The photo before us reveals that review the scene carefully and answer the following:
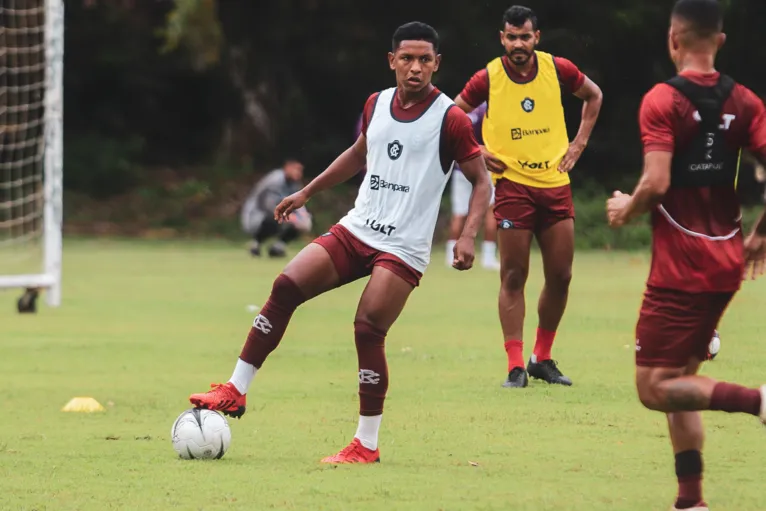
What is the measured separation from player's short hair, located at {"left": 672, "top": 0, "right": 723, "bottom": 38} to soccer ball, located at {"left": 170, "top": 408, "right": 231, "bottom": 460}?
298cm

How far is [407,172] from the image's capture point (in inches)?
292

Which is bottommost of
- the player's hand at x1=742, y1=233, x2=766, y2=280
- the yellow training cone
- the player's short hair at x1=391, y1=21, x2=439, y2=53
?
the yellow training cone

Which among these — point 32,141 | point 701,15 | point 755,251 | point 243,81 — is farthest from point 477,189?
point 243,81

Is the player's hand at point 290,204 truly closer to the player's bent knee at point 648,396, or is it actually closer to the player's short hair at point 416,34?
the player's short hair at point 416,34

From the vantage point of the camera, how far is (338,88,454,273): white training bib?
740 cm

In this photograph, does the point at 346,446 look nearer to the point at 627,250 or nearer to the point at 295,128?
the point at 627,250

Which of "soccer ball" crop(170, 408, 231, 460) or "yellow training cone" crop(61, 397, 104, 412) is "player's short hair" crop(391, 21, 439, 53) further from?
"yellow training cone" crop(61, 397, 104, 412)

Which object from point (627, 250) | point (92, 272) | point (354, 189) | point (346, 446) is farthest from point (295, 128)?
point (346, 446)

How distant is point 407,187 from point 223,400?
1358 millimetres

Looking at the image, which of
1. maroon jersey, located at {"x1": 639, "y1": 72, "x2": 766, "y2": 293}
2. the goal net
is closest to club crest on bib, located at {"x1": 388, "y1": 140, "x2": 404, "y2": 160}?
maroon jersey, located at {"x1": 639, "y1": 72, "x2": 766, "y2": 293}

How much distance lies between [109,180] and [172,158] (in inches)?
115

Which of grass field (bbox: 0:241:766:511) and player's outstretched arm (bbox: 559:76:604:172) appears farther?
player's outstretched arm (bbox: 559:76:604:172)

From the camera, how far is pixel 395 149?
7.43 meters

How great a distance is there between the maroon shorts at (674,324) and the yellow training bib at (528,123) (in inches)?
168
